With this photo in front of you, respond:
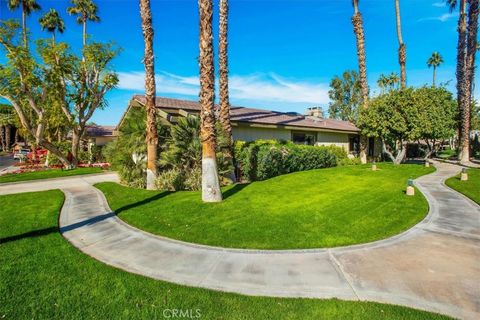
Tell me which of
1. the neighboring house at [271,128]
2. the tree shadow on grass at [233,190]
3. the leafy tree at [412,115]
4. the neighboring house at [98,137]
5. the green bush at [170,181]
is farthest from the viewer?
the neighboring house at [98,137]

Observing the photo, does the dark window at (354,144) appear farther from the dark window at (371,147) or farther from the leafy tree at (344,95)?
the leafy tree at (344,95)

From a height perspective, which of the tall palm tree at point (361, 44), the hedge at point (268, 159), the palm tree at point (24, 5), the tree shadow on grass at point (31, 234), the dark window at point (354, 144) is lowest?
the tree shadow on grass at point (31, 234)

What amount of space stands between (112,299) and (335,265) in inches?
160

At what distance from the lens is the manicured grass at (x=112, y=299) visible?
3.89 metres

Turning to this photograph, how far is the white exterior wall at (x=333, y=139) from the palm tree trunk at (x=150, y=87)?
15.8m

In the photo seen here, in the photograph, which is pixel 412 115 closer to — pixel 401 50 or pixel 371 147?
pixel 371 147

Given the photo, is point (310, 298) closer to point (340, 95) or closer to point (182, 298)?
point (182, 298)

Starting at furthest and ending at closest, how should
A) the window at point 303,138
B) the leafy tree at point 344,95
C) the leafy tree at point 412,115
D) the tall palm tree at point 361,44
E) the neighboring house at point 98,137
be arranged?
the leafy tree at point 344,95 → the neighboring house at point 98,137 → the tall palm tree at point 361,44 → the window at point 303,138 → the leafy tree at point 412,115

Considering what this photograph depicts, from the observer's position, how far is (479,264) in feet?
17.4

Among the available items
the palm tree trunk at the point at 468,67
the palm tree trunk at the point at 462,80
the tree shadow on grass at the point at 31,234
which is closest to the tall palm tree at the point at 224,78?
the tree shadow on grass at the point at 31,234

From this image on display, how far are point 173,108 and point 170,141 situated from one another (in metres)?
4.22

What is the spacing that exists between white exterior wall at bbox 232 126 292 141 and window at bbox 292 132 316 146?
2.54 feet

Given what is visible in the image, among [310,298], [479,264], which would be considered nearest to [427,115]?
[479,264]

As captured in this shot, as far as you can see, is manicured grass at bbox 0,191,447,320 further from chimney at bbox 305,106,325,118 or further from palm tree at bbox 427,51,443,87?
palm tree at bbox 427,51,443,87
